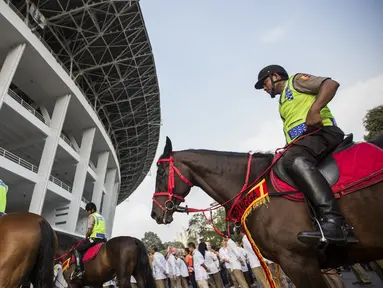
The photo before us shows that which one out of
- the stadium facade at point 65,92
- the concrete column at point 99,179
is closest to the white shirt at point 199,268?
the stadium facade at point 65,92

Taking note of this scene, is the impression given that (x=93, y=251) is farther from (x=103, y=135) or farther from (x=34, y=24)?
(x=103, y=135)

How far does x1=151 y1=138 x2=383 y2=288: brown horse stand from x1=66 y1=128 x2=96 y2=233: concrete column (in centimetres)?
1832

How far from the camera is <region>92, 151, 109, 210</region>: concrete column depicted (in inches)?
928

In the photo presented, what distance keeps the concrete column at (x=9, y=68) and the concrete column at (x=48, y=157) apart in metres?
4.42

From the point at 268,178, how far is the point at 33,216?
13.9 feet

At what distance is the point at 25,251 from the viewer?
4023mm

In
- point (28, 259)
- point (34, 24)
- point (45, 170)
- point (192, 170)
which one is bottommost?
point (28, 259)

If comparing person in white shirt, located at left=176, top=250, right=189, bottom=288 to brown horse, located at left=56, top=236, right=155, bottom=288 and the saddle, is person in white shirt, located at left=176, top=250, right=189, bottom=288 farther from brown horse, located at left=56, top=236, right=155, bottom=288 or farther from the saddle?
the saddle

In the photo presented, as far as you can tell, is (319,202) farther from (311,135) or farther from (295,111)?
(295,111)

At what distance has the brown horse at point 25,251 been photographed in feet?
12.5

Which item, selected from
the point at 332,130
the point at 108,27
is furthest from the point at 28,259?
the point at 108,27

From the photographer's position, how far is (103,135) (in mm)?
25172

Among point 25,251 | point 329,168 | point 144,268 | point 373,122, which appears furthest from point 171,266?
point 373,122

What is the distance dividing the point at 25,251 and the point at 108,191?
2718cm
